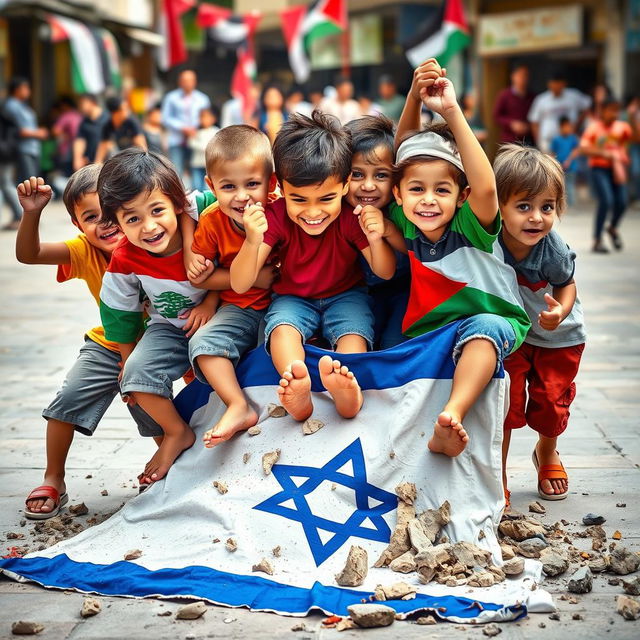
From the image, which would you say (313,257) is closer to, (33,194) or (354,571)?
(33,194)

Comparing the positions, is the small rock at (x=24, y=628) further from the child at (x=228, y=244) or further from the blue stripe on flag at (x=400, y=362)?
the blue stripe on flag at (x=400, y=362)

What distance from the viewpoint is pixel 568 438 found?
485 cm

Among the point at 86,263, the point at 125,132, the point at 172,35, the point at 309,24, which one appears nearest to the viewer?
the point at 86,263

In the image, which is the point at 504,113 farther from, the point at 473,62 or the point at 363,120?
the point at 363,120

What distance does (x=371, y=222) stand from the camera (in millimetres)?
3594

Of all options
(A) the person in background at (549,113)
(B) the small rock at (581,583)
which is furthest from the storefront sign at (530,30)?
(B) the small rock at (581,583)

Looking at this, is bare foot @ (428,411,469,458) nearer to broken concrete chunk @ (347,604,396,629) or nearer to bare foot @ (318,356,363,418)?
bare foot @ (318,356,363,418)

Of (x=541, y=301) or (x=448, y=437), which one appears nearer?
(x=448, y=437)

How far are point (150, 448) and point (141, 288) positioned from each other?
1157 mm

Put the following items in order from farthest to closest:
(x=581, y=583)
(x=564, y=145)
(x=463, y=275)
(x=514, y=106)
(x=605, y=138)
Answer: (x=564, y=145) < (x=514, y=106) < (x=605, y=138) < (x=463, y=275) < (x=581, y=583)

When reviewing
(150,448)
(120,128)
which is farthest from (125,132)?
(150,448)

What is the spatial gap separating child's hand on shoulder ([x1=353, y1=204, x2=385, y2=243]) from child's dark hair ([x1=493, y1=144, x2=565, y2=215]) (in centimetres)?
45

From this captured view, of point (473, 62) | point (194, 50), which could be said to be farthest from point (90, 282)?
point (194, 50)

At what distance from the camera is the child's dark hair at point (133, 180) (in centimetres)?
366
